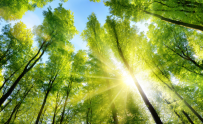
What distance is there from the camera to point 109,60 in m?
7.77

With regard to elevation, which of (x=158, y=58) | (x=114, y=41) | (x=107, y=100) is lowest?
(x=107, y=100)

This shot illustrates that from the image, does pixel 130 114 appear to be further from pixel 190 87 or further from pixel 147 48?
pixel 190 87

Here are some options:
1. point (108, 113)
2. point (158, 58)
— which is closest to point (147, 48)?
point (158, 58)

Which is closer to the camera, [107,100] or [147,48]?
[107,100]

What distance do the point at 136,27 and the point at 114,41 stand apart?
2.17 meters

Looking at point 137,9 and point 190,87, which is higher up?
point 137,9

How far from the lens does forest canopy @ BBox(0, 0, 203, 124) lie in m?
6.08

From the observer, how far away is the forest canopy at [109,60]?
239 inches

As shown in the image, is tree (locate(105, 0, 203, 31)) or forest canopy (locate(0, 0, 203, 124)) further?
forest canopy (locate(0, 0, 203, 124))

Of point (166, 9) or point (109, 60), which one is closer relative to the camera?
point (166, 9)

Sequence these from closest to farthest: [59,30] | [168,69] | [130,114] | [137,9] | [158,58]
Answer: [137,9]
[130,114]
[59,30]
[168,69]
[158,58]

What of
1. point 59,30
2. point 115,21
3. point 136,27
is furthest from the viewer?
point 59,30

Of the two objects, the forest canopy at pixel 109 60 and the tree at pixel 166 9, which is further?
the forest canopy at pixel 109 60

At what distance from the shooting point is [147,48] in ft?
32.9
